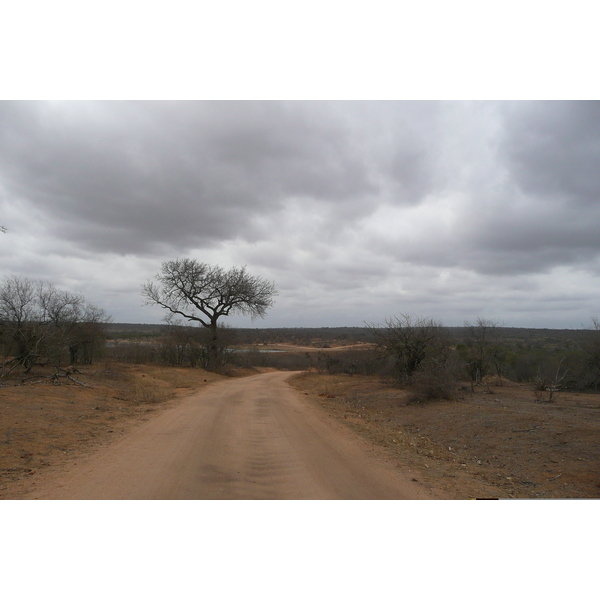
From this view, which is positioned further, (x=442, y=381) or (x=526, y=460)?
(x=442, y=381)

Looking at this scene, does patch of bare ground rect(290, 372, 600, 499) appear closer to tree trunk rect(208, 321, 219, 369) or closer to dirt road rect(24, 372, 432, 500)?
dirt road rect(24, 372, 432, 500)

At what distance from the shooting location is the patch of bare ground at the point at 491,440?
6957 millimetres

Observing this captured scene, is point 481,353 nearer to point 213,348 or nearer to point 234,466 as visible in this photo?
point 234,466

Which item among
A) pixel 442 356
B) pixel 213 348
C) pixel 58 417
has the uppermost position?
pixel 442 356

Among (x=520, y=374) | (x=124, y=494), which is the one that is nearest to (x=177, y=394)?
(x=124, y=494)

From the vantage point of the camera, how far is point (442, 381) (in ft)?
50.1

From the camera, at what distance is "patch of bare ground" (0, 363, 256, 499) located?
7.32m

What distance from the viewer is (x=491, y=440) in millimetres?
9805

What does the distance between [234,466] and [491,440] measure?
6.42m

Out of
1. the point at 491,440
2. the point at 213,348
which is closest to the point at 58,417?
the point at 491,440

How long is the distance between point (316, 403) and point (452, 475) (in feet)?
32.8

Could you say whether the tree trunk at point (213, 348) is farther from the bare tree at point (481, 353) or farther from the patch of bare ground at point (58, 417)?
the bare tree at point (481, 353)
